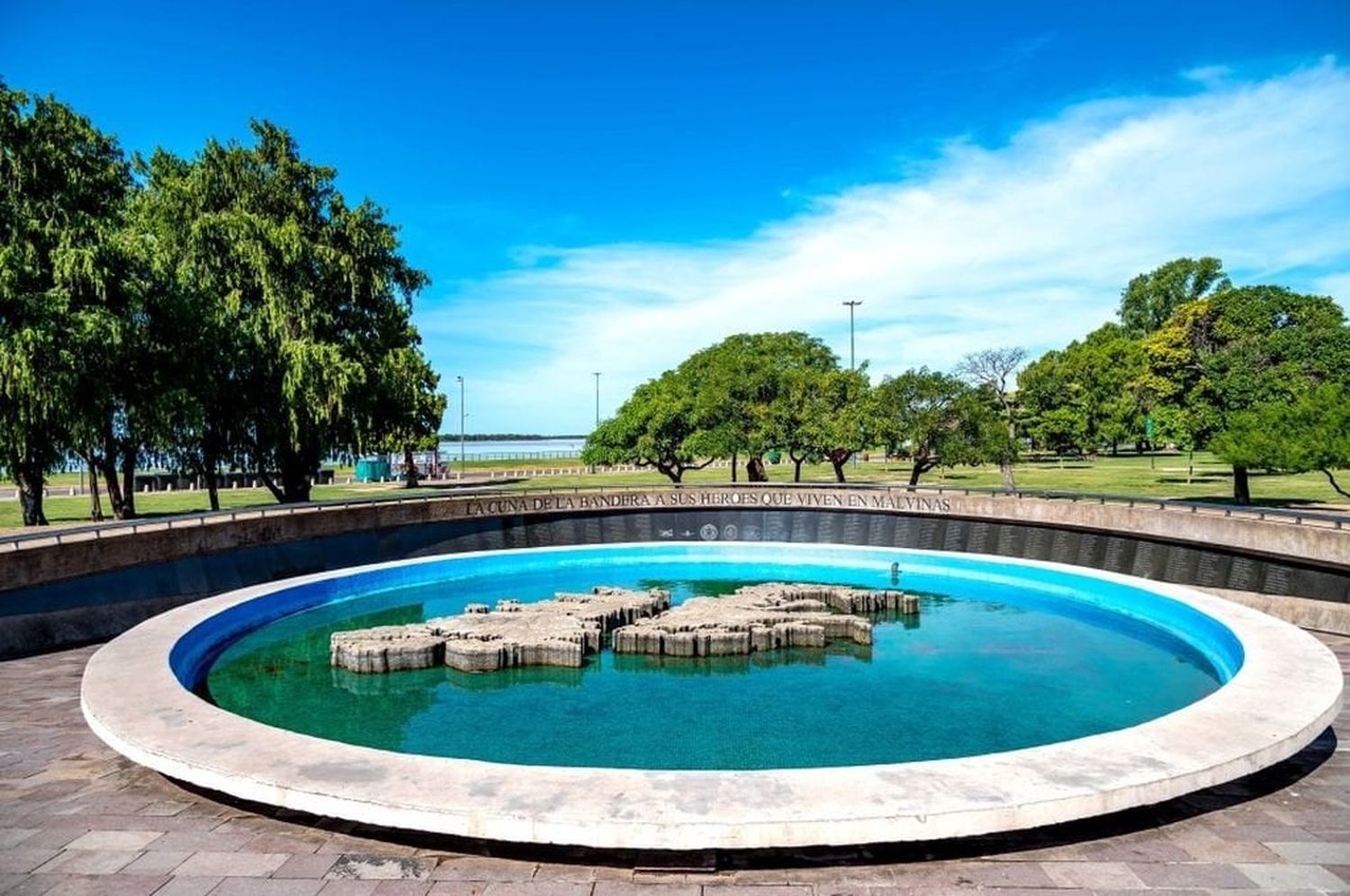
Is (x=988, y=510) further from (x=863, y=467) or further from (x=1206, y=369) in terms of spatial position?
(x=863, y=467)

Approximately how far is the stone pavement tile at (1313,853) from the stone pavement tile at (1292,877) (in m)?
0.14

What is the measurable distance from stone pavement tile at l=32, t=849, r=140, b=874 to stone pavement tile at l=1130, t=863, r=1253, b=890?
9.56 m

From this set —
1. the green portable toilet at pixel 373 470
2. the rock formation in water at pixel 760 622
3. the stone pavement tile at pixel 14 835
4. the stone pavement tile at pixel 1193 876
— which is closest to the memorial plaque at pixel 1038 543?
the rock formation in water at pixel 760 622

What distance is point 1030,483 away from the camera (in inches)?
2035

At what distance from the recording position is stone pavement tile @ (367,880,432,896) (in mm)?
7055

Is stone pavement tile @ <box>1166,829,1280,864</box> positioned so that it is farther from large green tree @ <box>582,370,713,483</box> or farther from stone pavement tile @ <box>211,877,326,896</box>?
large green tree @ <box>582,370,713,483</box>

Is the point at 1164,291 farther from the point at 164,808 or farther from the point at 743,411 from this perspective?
the point at 164,808

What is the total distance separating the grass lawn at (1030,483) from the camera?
125 ft

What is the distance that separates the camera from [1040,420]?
75.2 meters

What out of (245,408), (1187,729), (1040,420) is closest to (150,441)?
(245,408)

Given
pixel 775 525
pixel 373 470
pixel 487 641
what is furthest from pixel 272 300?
pixel 373 470

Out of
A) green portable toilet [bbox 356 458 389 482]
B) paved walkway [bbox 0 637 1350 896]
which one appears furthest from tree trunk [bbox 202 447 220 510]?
green portable toilet [bbox 356 458 389 482]

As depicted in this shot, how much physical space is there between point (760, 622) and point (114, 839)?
13.7 metres

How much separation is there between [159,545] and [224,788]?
1460cm
